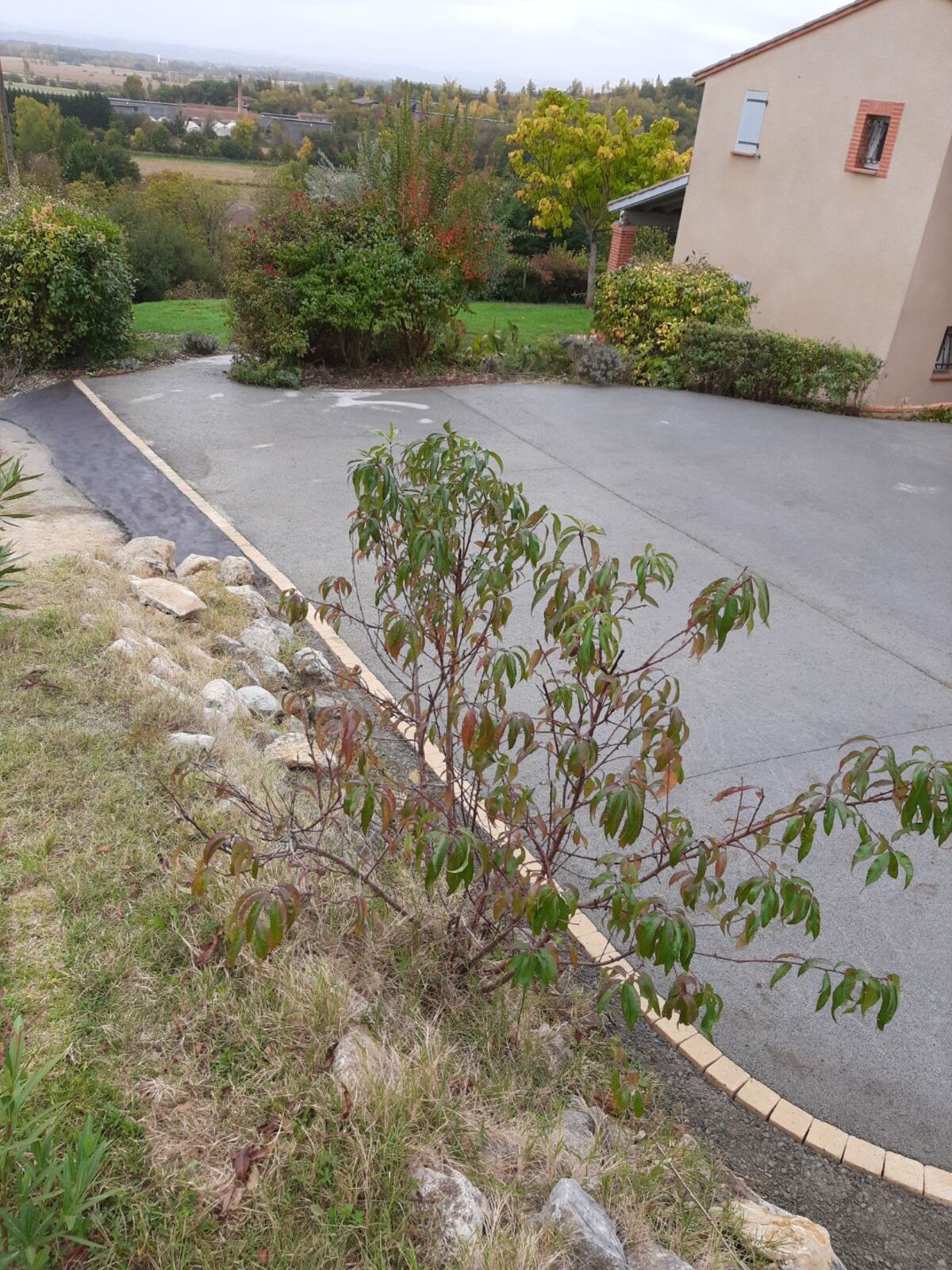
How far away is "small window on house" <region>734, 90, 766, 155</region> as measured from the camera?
16828 millimetres

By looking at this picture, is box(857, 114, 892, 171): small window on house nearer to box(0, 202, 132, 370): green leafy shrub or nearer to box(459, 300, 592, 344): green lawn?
box(459, 300, 592, 344): green lawn

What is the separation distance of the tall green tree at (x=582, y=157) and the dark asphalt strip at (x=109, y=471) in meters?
21.6

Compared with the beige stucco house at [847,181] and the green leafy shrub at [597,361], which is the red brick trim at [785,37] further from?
the green leafy shrub at [597,361]

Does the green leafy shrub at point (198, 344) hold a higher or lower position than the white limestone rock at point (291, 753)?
lower

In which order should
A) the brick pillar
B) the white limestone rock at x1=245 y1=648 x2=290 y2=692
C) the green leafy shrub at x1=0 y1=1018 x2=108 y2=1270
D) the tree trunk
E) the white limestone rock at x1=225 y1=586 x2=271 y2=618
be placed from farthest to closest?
1. the tree trunk
2. the brick pillar
3. the white limestone rock at x1=225 y1=586 x2=271 y2=618
4. the white limestone rock at x1=245 y1=648 x2=290 y2=692
5. the green leafy shrub at x1=0 y1=1018 x2=108 y2=1270

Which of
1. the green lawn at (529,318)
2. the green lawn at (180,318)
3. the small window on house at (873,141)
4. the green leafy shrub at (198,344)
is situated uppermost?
the small window on house at (873,141)

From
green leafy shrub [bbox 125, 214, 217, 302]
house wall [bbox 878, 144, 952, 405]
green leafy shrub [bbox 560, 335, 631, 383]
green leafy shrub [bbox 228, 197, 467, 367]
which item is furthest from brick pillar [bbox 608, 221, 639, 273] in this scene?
green leafy shrub [bbox 228, 197, 467, 367]

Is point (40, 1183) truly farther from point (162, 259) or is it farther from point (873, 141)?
point (162, 259)

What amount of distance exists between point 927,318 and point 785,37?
536 centimetres

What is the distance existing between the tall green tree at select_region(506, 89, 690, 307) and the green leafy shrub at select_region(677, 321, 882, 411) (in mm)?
16430

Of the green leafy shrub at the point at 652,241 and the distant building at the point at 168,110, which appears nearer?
the green leafy shrub at the point at 652,241

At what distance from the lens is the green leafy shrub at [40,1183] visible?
6.04 ft

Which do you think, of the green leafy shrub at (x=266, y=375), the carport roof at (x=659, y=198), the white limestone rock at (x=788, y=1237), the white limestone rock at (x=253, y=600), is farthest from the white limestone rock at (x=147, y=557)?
the carport roof at (x=659, y=198)

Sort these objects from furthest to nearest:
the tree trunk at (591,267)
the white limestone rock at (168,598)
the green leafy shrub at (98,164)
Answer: the green leafy shrub at (98,164), the tree trunk at (591,267), the white limestone rock at (168,598)
